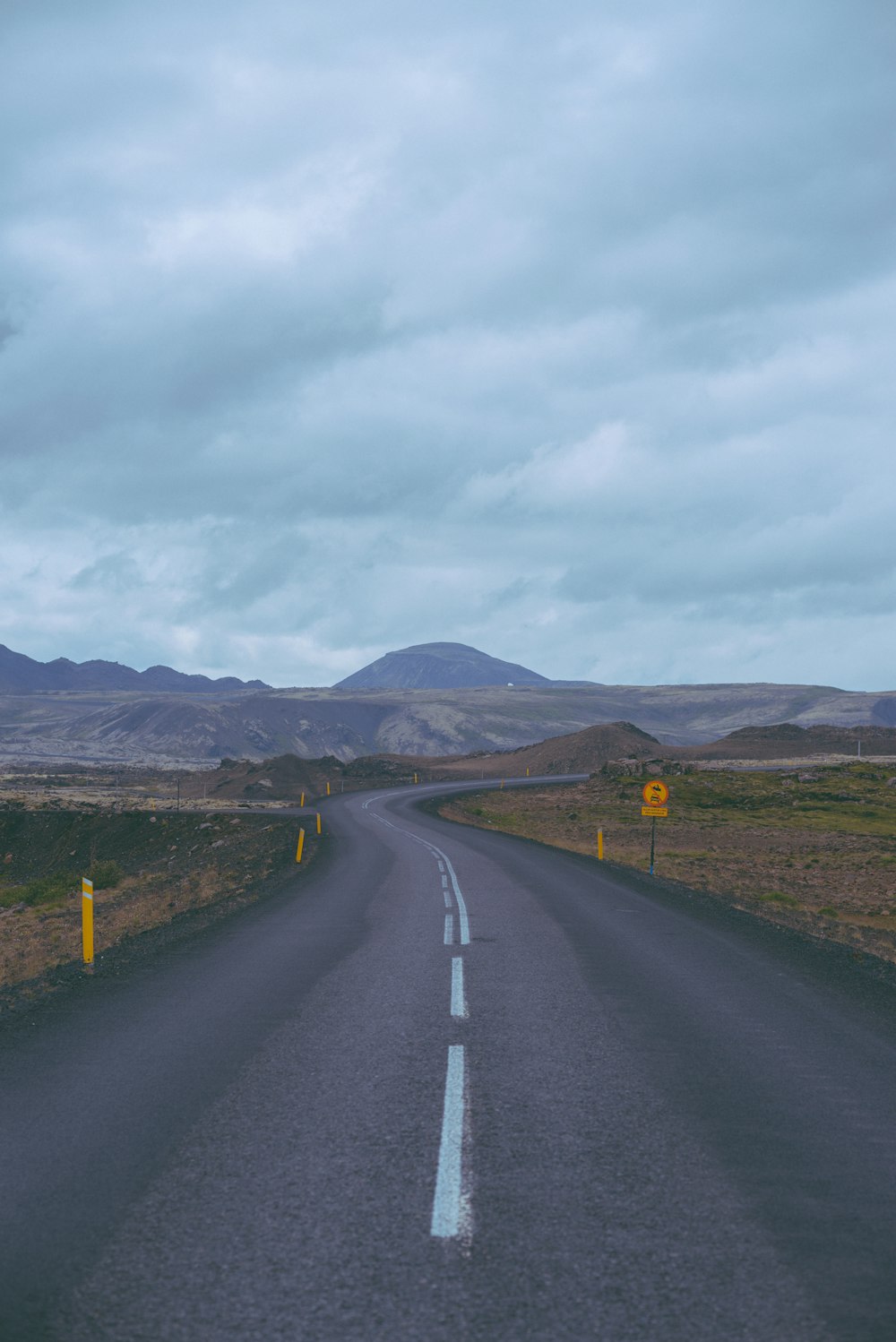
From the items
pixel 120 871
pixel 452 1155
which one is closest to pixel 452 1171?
pixel 452 1155

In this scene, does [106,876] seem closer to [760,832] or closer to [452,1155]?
[760,832]

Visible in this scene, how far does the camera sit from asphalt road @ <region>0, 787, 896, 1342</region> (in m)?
4.27

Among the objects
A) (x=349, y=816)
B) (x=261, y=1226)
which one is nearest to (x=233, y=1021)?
(x=261, y=1226)

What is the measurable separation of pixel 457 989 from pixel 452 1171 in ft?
17.4

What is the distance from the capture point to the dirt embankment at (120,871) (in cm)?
1968

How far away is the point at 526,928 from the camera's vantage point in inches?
613

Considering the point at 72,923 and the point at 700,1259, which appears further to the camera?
the point at 72,923

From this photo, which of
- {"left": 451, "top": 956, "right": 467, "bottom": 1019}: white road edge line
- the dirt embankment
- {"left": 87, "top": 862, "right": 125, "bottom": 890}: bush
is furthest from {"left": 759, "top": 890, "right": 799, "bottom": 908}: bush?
{"left": 87, "top": 862, "right": 125, "bottom": 890}: bush

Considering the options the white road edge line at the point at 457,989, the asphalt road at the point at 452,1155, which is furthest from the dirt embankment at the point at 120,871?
the white road edge line at the point at 457,989

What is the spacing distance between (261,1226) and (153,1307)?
2.71 feet

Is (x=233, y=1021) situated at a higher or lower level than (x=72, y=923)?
higher

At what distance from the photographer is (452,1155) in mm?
5914

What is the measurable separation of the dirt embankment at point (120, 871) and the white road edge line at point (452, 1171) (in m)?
7.87

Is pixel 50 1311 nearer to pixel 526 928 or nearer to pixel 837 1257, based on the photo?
pixel 837 1257
